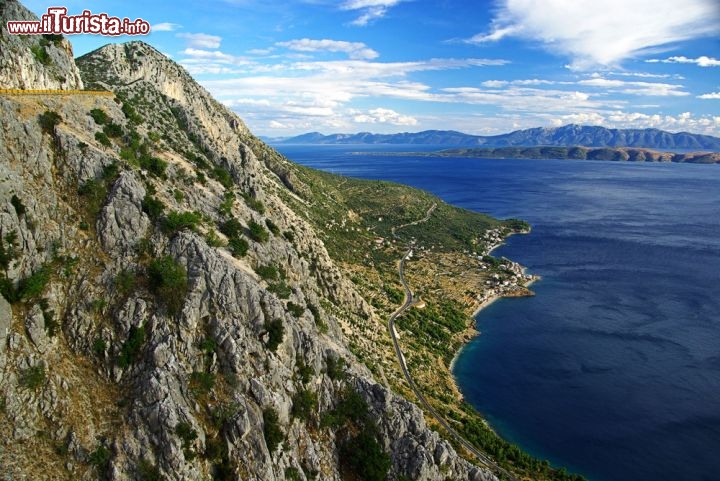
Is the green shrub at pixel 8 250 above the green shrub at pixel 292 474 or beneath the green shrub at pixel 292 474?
above

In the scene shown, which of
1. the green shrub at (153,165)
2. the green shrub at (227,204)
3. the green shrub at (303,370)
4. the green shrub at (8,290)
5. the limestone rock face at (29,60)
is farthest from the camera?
the green shrub at (227,204)

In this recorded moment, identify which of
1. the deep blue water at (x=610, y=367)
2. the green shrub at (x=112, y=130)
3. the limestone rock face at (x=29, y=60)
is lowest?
the deep blue water at (x=610, y=367)

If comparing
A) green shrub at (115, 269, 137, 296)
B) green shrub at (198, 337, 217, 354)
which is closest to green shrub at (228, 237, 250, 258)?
green shrub at (115, 269, 137, 296)

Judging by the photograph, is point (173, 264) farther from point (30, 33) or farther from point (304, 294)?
point (30, 33)

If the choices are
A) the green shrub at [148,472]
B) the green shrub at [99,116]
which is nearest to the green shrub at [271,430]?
the green shrub at [148,472]

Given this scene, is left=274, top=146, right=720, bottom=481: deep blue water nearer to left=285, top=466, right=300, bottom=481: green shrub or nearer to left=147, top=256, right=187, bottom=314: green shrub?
left=285, top=466, right=300, bottom=481: green shrub

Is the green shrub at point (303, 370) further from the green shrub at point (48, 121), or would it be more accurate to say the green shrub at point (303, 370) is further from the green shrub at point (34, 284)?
the green shrub at point (48, 121)

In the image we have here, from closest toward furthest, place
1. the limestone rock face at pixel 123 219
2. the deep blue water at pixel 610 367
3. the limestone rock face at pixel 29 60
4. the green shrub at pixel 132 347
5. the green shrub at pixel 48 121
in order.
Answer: the green shrub at pixel 132 347 → the limestone rock face at pixel 123 219 → the green shrub at pixel 48 121 → the limestone rock face at pixel 29 60 → the deep blue water at pixel 610 367

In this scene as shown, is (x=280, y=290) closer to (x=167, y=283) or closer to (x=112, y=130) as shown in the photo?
(x=167, y=283)
